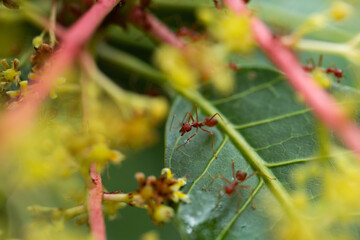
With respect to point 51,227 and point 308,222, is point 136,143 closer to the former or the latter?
point 51,227

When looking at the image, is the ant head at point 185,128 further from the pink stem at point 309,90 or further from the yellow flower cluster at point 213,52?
the pink stem at point 309,90

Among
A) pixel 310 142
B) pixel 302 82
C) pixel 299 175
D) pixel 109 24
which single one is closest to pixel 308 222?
pixel 299 175

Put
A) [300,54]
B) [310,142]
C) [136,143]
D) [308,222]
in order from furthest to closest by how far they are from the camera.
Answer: [300,54] < [136,143] < [310,142] < [308,222]

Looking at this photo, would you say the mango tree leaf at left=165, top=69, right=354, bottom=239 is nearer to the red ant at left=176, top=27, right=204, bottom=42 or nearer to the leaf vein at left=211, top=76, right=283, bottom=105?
the leaf vein at left=211, top=76, right=283, bottom=105

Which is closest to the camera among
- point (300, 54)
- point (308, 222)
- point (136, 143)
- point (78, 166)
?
point (308, 222)

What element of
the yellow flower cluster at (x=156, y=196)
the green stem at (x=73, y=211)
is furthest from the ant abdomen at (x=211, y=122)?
the green stem at (x=73, y=211)

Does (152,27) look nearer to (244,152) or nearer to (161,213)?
(244,152)
